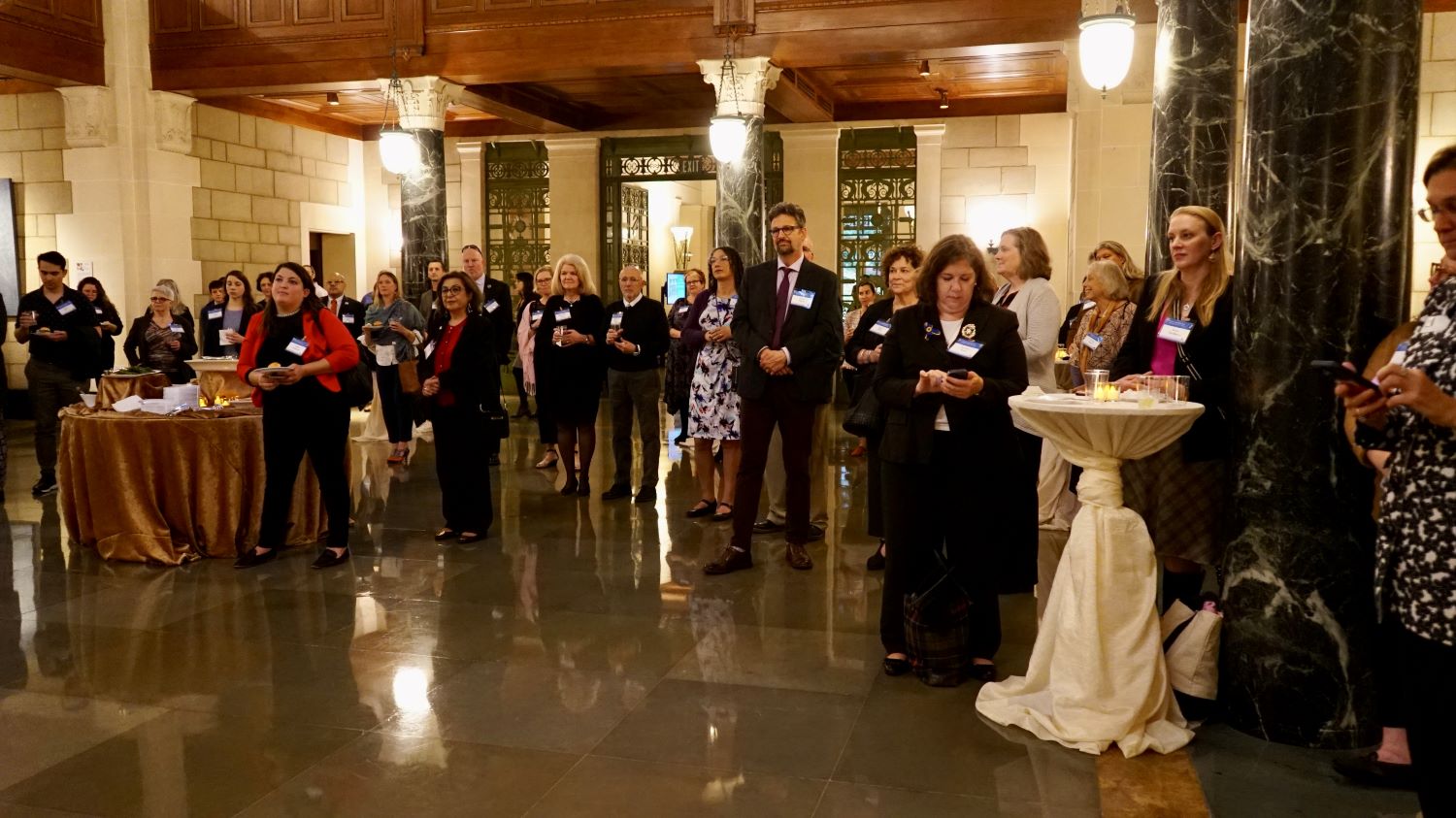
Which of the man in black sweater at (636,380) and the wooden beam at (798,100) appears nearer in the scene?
the man in black sweater at (636,380)

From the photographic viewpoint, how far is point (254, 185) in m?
13.1

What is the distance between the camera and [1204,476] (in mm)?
3693

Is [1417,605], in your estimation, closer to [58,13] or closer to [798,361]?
[798,361]

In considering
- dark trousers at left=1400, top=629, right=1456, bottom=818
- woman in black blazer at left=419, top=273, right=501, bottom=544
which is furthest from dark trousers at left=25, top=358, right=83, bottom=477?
dark trousers at left=1400, top=629, right=1456, bottom=818

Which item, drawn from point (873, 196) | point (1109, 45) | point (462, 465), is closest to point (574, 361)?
point (462, 465)

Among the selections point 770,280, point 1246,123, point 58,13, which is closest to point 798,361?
point 770,280

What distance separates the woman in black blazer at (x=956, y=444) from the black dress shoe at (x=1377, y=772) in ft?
3.74

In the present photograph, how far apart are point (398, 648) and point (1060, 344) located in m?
6.03

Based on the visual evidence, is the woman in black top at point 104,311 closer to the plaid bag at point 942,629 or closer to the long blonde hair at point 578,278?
the long blonde hair at point 578,278

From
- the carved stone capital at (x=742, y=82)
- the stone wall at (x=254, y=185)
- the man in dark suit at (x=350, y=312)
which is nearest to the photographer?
the man in dark suit at (x=350, y=312)

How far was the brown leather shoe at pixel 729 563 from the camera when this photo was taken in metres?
5.25

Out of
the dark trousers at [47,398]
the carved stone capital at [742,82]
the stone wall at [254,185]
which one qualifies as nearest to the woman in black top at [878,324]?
the carved stone capital at [742,82]

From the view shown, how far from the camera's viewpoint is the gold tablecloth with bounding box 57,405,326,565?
18.4ft

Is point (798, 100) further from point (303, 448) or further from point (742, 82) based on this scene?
point (303, 448)
